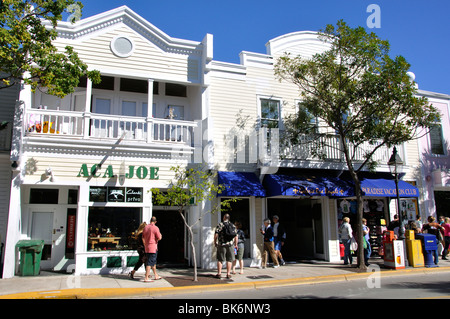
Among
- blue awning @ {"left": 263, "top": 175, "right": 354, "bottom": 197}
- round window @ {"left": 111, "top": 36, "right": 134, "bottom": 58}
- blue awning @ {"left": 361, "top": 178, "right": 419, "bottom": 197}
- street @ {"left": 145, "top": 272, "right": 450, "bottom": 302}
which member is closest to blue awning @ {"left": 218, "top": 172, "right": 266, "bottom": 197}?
blue awning @ {"left": 263, "top": 175, "right": 354, "bottom": 197}

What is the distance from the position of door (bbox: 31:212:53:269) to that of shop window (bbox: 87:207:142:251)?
1.96m

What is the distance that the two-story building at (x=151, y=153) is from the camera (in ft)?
39.5

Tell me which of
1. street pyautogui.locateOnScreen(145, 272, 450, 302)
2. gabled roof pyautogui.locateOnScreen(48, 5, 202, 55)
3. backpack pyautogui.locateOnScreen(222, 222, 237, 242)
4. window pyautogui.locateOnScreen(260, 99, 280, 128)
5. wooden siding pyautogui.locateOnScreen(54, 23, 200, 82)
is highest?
gabled roof pyautogui.locateOnScreen(48, 5, 202, 55)

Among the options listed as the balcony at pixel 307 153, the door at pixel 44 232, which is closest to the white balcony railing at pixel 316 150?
the balcony at pixel 307 153

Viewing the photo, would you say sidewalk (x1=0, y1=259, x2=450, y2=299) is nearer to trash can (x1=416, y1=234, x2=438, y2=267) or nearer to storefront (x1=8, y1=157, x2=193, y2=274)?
trash can (x1=416, y1=234, x2=438, y2=267)

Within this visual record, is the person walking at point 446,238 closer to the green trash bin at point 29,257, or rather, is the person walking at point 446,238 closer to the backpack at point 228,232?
the backpack at point 228,232

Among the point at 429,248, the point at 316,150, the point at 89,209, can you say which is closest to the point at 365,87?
the point at 316,150

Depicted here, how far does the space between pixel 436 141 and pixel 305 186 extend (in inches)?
346

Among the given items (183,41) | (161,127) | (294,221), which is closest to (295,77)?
(183,41)

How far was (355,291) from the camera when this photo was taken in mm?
9391

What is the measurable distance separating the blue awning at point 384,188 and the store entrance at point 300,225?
211 centimetres

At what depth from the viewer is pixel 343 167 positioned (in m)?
15.5

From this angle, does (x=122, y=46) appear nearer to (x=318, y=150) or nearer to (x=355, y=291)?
(x=318, y=150)

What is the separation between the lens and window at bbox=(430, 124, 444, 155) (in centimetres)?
1811
